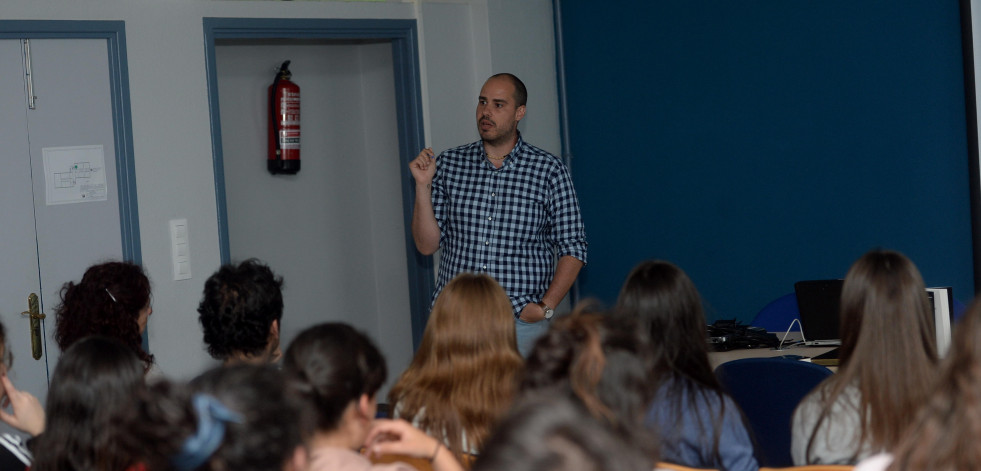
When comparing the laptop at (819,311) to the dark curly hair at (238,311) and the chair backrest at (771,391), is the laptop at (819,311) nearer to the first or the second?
the chair backrest at (771,391)

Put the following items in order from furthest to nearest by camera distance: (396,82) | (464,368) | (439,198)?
(396,82) < (439,198) < (464,368)

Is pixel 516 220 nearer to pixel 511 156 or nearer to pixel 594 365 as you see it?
pixel 511 156

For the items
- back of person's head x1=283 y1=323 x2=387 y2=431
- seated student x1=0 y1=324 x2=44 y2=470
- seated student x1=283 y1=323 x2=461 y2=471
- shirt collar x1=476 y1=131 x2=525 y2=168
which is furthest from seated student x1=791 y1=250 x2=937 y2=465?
shirt collar x1=476 y1=131 x2=525 y2=168

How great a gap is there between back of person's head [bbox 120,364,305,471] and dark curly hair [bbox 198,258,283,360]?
52.8 inches

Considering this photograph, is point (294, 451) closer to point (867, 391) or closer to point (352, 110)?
point (867, 391)

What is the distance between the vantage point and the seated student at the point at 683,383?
224 cm

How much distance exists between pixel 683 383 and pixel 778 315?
6.85 ft

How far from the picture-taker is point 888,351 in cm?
213

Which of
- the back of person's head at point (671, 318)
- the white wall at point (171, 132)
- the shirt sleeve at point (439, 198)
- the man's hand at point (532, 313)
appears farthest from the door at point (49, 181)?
the back of person's head at point (671, 318)

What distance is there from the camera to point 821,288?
12.0 ft

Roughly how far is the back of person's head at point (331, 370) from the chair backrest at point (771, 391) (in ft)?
3.94

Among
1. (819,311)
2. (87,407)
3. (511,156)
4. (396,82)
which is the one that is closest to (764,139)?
(511,156)

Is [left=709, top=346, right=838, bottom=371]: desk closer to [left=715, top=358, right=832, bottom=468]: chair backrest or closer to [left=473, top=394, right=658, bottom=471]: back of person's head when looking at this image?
[left=715, top=358, right=832, bottom=468]: chair backrest

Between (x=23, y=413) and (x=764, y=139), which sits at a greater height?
(x=764, y=139)
